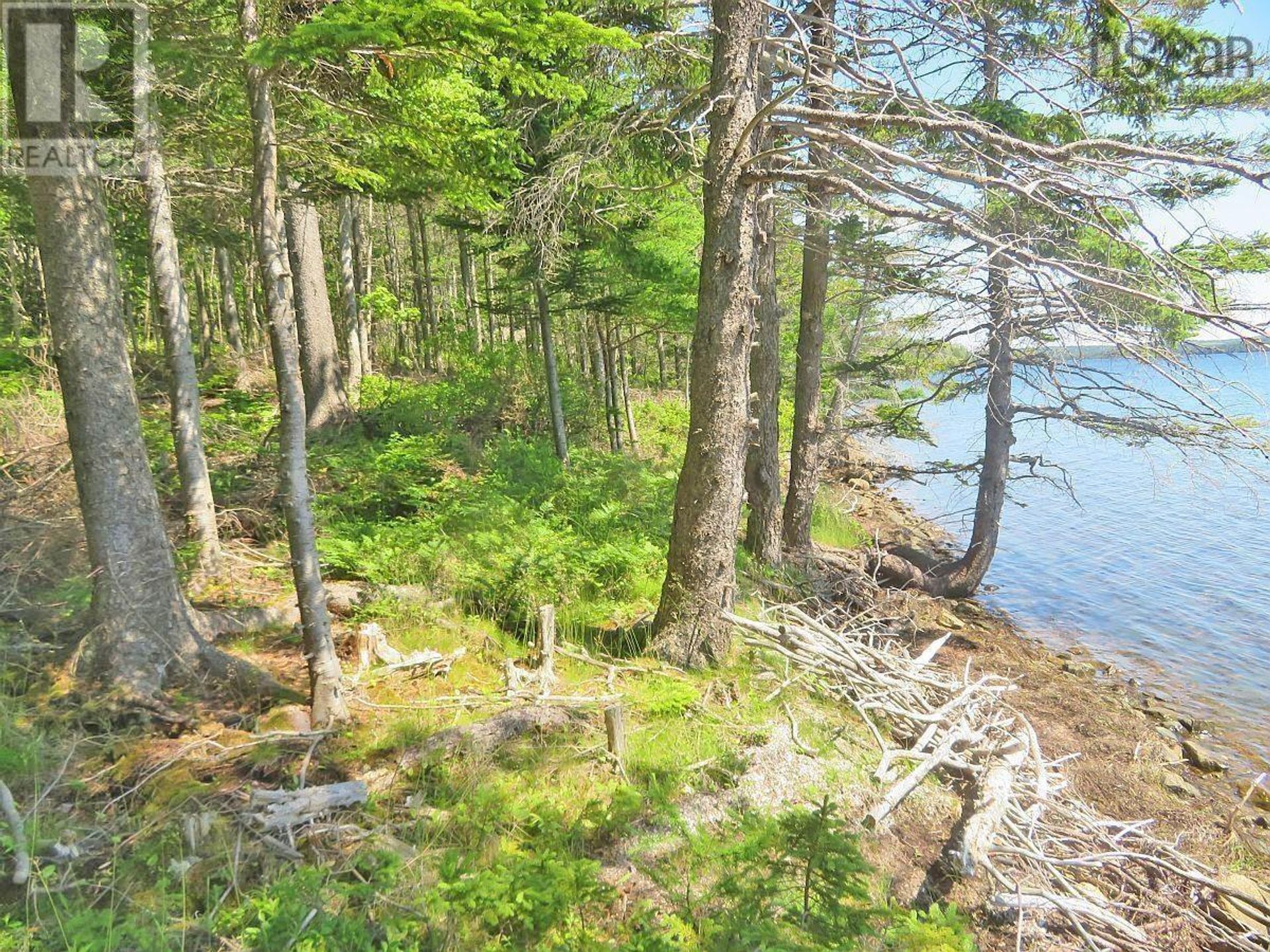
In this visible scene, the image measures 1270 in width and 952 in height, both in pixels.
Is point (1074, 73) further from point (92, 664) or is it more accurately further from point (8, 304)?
point (8, 304)

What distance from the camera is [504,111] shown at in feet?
26.3

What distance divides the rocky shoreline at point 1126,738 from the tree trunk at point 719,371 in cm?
301

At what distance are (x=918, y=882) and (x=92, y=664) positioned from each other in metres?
5.19

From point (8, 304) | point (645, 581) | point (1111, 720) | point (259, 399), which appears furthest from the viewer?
point (8, 304)

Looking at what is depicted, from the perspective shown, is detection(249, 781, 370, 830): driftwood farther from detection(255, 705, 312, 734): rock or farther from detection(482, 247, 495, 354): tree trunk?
detection(482, 247, 495, 354): tree trunk

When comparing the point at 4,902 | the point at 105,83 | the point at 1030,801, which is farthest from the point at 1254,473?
the point at 105,83

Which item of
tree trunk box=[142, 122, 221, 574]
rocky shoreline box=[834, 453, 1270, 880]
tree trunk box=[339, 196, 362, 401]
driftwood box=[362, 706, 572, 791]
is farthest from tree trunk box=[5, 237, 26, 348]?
rocky shoreline box=[834, 453, 1270, 880]

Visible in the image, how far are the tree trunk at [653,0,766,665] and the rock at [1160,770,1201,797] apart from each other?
15.8ft

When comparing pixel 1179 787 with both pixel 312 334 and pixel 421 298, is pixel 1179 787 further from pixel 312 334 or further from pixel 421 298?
pixel 421 298

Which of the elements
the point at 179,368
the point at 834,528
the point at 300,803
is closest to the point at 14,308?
the point at 179,368

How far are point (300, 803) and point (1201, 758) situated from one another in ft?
28.6

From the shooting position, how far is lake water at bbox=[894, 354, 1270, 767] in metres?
7.56

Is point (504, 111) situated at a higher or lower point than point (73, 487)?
higher

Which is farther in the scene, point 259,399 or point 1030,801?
point 259,399
